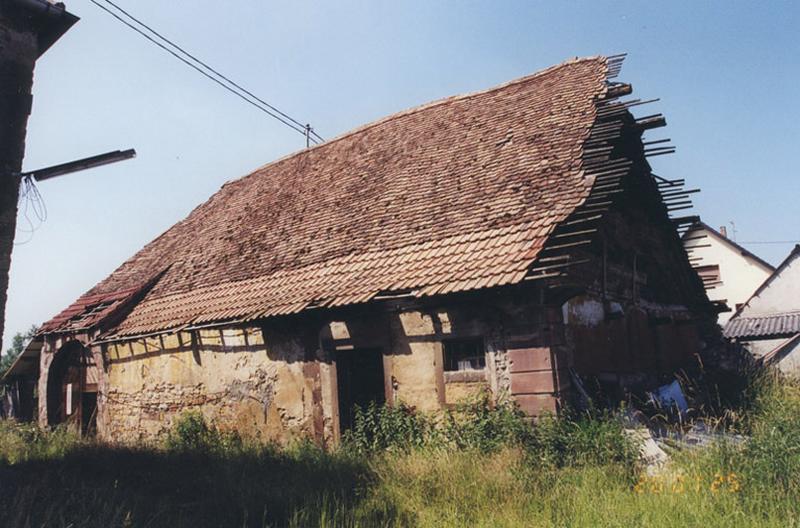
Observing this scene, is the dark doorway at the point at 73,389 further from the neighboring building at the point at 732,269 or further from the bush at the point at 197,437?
the neighboring building at the point at 732,269

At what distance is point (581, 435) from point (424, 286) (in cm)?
281

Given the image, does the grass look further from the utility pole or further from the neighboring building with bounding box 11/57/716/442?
the utility pole

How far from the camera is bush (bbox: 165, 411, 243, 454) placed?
928 cm

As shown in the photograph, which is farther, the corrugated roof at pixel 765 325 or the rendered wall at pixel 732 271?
the rendered wall at pixel 732 271

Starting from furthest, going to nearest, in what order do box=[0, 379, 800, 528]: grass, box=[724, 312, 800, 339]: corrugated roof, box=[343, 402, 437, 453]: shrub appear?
1. box=[724, 312, 800, 339]: corrugated roof
2. box=[343, 402, 437, 453]: shrub
3. box=[0, 379, 800, 528]: grass

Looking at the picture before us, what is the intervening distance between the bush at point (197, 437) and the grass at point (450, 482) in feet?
2.73

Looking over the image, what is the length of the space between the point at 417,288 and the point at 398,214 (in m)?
2.62

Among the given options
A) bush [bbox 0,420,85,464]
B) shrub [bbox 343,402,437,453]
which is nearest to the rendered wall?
shrub [bbox 343,402,437,453]

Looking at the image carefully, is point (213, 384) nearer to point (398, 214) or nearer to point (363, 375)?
point (363, 375)

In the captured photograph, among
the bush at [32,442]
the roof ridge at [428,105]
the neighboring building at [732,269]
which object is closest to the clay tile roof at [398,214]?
the roof ridge at [428,105]

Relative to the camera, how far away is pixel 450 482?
5.42 m

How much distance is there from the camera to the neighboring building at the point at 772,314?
21.7 metres

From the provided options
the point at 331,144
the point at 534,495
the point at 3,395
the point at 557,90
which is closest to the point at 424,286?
the point at 534,495

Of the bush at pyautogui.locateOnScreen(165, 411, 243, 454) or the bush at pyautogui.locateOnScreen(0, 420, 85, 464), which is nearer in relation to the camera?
the bush at pyautogui.locateOnScreen(165, 411, 243, 454)
